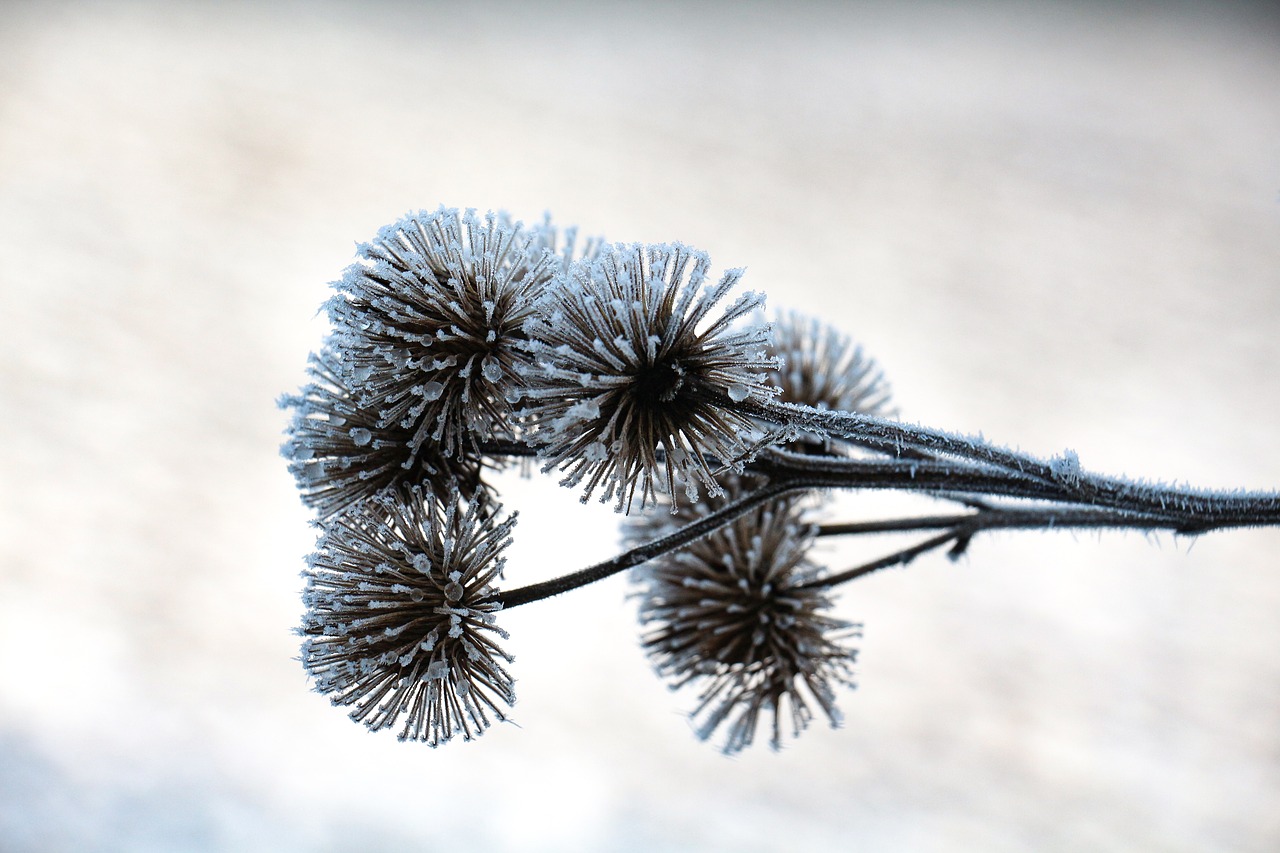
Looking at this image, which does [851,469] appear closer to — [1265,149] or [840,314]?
[840,314]

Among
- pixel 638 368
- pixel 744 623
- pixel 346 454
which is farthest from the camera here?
pixel 744 623

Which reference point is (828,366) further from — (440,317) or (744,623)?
(440,317)

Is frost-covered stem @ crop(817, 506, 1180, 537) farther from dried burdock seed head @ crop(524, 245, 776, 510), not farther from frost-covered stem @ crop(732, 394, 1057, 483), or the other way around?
dried burdock seed head @ crop(524, 245, 776, 510)

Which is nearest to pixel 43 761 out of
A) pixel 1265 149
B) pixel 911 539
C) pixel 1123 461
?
pixel 911 539

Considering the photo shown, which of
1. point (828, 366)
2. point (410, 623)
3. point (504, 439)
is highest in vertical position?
point (828, 366)

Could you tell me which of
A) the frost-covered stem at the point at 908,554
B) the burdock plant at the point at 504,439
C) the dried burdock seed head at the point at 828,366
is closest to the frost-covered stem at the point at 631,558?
the burdock plant at the point at 504,439

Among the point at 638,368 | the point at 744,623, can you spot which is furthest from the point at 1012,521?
the point at 638,368

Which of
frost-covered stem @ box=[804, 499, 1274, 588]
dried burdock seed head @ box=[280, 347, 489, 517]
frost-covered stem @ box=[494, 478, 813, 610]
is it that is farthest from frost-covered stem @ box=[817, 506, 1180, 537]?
dried burdock seed head @ box=[280, 347, 489, 517]
